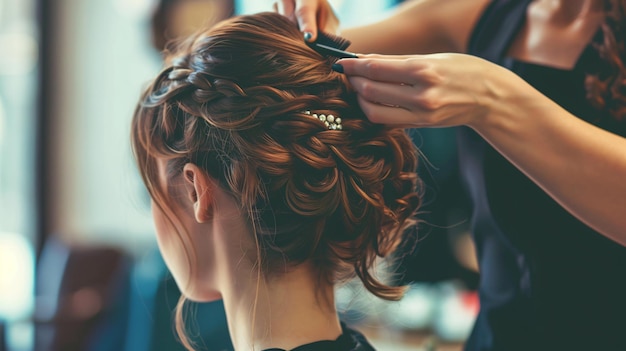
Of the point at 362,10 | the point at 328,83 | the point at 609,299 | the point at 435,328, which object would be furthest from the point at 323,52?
the point at 362,10

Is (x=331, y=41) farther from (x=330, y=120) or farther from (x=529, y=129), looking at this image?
(x=529, y=129)

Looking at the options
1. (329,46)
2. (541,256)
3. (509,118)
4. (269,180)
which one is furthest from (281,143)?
(541,256)

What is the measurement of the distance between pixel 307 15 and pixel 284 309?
43 centimetres

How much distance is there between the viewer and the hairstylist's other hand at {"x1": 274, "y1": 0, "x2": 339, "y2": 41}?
3.16 ft

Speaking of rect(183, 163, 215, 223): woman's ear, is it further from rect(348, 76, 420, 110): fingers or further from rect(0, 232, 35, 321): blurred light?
rect(0, 232, 35, 321): blurred light

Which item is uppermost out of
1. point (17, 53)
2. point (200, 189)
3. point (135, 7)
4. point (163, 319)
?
point (200, 189)

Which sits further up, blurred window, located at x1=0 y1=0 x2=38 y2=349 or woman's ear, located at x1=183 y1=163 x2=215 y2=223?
woman's ear, located at x1=183 y1=163 x2=215 y2=223

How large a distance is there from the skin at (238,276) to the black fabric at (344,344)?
0.05 ft

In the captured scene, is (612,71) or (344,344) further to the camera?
(612,71)

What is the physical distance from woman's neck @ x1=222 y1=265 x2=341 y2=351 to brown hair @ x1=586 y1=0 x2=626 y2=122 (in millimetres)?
527

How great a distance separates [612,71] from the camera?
3.54 ft

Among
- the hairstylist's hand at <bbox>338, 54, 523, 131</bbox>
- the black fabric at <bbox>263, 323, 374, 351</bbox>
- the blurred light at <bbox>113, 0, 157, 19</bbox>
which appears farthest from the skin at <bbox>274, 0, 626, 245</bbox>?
the blurred light at <bbox>113, 0, 157, 19</bbox>

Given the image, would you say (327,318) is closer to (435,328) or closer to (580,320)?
(580,320)

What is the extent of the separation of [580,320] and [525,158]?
0.45 metres
